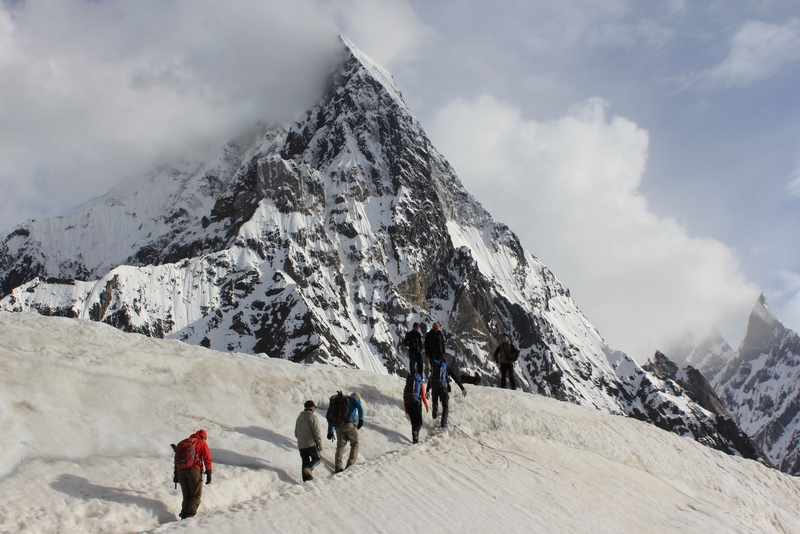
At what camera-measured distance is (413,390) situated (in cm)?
1327

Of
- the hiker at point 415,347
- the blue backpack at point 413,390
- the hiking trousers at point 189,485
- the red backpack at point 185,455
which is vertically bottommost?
the hiking trousers at point 189,485

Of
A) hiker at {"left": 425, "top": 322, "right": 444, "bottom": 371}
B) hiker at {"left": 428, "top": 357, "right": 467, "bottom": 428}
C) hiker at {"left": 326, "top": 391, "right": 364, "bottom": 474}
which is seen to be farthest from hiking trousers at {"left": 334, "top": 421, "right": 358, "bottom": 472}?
hiker at {"left": 425, "top": 322, "right": 444, "bottom": 371}

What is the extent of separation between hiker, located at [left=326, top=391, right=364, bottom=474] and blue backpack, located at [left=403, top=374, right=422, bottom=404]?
1874 mm

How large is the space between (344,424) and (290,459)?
1398mm

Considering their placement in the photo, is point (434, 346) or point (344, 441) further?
point (434, 346)

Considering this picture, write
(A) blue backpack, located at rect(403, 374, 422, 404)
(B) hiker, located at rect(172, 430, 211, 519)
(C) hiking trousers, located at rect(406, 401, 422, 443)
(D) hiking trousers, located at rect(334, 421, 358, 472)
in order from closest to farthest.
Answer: (B) hiker, located at rect(172, 430, 211, 519), (D) hiking trousers, located at rect(334, 421, 358, 472), (A) blue backpack, located at rect(403, 374, 422, 404), (C) hiking trousers, located at rect(406, 401, 422, 443)

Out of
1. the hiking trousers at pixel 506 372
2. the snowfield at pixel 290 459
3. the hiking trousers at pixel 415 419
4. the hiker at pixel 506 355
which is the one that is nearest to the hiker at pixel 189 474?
the snowfield at pixel 290 459

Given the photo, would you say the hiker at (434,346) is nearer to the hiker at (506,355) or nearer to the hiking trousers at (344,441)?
the hiker at (506,355)

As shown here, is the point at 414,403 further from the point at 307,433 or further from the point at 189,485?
the point at 189,485

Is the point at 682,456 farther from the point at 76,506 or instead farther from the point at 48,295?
the point at 48,295

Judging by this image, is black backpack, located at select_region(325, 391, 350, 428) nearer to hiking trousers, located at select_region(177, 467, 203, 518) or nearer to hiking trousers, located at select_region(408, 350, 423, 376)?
hiking trousers, located at select_region(177, 467, 203, 518)

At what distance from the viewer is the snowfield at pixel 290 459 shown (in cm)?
908

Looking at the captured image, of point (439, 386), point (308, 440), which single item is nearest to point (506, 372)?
point (439, 386)

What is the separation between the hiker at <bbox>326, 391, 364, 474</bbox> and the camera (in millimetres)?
11219
